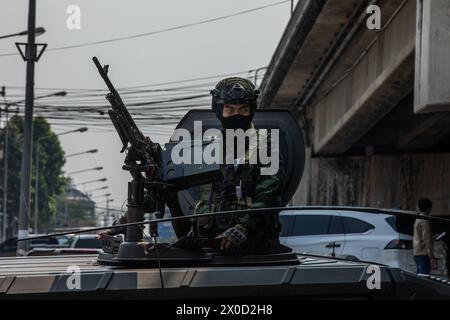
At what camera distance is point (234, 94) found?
4324 mm

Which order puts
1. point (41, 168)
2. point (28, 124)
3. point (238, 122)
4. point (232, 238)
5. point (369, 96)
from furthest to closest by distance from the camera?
point (41, 168) → point (28, 124) → point (369, 96) → point (238, 122) → point (232, 238)

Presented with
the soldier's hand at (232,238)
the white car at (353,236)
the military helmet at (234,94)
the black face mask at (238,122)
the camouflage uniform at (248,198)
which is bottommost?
the white car at (353,236)

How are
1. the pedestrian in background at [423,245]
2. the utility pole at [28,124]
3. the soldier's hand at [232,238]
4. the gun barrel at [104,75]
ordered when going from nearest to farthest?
the soldier's hand at [232,238]
the gun barrel at [104,75]
the pedestrian in background at [423,245]
the utility pole at [28,124]

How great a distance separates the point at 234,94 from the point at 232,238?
31.8 inches

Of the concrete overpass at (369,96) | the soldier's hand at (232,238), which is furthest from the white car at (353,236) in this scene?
the soldier's hand at (232,238)

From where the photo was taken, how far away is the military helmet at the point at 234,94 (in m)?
4.33

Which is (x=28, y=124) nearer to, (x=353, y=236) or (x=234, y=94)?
(x=353, y=236)

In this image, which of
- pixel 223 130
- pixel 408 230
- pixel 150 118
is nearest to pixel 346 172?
A: pixel 150 118

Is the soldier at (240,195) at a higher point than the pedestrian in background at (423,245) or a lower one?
higher

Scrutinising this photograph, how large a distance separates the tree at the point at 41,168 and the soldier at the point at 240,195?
6559 centimetres

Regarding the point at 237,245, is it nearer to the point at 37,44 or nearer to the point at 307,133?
the point at 37,44

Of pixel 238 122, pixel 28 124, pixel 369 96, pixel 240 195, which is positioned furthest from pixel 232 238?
pixel 28 124

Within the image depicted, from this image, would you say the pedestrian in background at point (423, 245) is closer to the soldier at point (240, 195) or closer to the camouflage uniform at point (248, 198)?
the soldier at point (240, 195)
